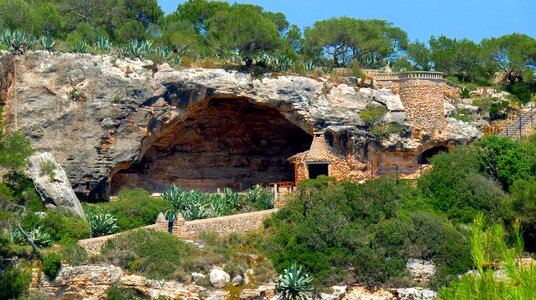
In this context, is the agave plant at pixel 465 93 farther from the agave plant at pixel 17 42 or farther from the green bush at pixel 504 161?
the agave plant at pixel 17 42

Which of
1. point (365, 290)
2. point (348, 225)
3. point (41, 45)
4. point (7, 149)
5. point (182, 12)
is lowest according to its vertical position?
point (365, 290)

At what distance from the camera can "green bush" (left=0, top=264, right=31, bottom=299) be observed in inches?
1002

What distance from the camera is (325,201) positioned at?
31812 mm

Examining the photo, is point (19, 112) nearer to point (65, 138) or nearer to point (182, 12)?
point (65, 138)

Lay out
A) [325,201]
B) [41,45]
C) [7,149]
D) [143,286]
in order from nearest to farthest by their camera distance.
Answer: [143,286] < [7,149] < [325,201] < [41,45]

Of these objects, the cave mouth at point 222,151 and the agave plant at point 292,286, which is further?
the cave mouth at point 222,151

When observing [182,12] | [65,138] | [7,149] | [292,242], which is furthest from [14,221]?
[182,12]

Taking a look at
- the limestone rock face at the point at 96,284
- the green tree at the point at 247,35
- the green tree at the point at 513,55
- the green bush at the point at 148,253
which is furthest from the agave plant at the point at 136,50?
the green tree at the point at 513,55

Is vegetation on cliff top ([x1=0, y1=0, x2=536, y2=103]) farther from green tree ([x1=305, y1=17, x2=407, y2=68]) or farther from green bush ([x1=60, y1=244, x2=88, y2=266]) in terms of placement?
green bush ([x1=60, y1=244, x2=88, y2=266])

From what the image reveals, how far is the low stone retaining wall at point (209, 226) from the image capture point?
92.3 feet

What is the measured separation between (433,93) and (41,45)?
15.4 metres

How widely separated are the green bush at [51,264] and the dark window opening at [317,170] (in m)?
13.1

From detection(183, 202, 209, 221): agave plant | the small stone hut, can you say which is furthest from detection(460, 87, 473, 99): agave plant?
detection(183, 202, 209, 221): agave plant

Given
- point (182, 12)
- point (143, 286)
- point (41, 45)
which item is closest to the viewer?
point (143, 286)
